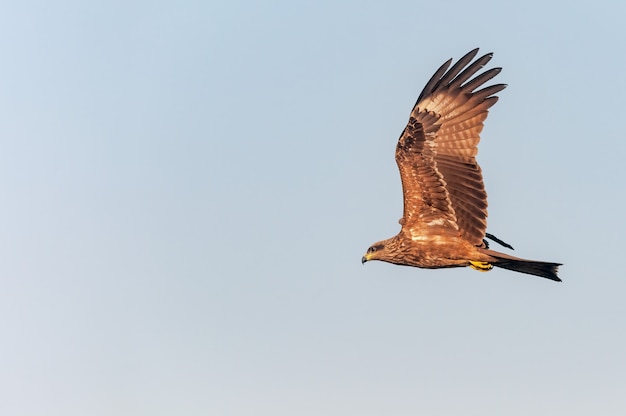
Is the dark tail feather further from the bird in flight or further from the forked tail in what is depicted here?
the bird in flight

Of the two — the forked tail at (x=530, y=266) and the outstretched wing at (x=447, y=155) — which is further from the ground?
the outstretched wing at (x=447, y=155)

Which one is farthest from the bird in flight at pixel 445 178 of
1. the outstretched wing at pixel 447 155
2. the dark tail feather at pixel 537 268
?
the dark tail feather at pixel 537 268

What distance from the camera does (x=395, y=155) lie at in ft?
35.8

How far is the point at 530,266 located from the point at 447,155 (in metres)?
2.03

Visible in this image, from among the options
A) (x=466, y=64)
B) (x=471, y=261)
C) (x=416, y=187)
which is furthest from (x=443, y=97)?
(x=471, y=261)

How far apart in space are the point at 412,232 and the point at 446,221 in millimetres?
522

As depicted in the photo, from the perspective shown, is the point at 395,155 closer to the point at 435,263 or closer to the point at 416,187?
the point at 416,187

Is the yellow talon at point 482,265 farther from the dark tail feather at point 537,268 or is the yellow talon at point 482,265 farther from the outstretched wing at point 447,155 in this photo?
the dark tail feather at point 537,268

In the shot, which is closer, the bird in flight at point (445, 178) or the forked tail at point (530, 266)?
the forked tail at point (530, 266)

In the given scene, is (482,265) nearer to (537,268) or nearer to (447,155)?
(537,268)

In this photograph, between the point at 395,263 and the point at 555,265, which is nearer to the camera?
the point at 555,265

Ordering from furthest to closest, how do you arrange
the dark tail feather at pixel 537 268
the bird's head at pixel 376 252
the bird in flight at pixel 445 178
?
the bird's head at pixel 376 252
the bird in flight at pixel 445 178
the dark tail feather at pixel 537 268

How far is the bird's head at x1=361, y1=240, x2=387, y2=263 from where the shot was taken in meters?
11.2

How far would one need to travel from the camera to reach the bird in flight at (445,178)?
1068cm
